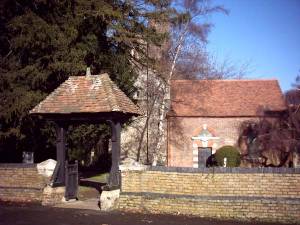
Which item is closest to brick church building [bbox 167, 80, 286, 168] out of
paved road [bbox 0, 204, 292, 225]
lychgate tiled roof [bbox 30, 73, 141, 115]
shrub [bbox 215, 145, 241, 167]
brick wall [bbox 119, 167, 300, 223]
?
shrub [bbox 215, 145, 241, 167]

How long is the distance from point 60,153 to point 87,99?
2.31m

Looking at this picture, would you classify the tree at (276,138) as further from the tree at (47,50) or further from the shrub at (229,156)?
the tree at (47,50)

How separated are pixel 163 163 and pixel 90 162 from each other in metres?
7.76

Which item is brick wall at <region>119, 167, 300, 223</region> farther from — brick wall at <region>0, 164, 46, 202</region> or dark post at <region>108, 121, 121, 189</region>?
brick wall at <region>0, 164, 46, 202</region>

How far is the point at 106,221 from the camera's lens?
10867 millimetres

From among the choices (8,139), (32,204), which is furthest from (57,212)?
(8,139)

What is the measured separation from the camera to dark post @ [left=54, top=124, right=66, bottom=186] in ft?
46.8

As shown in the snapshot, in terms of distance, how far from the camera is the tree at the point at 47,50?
17.5 metres

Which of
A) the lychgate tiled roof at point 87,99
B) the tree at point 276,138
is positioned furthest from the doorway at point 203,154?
the lychgate tiled roof at point 87,99

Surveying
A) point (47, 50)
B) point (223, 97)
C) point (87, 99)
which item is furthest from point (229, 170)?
point (223, 97)

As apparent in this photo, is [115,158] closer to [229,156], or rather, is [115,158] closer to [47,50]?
[47,50]

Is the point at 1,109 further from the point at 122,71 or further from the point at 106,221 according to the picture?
the point at 106,221

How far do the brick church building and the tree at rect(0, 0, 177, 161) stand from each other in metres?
12.1

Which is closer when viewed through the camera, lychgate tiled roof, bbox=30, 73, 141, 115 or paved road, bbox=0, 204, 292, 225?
paved road, bbox=0, 204, 292, 225
